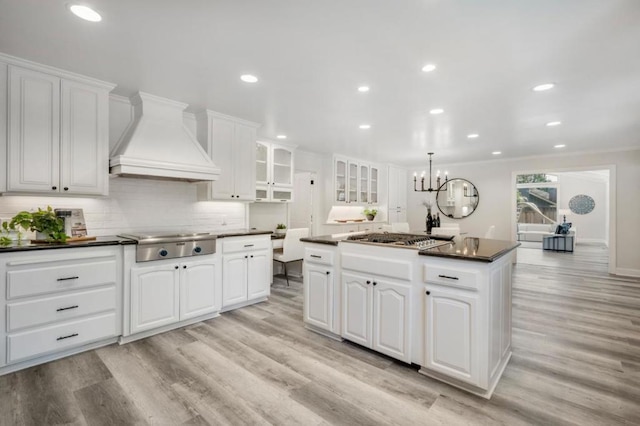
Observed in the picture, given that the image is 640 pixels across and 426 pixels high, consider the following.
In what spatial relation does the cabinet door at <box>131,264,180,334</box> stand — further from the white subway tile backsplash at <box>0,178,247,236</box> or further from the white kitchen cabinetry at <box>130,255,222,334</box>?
the white subway tile backsplash at <box>0,178,247,236</box>

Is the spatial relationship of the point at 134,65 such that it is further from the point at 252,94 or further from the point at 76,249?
the point at 76,249

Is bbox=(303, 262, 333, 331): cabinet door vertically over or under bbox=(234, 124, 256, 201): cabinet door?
under

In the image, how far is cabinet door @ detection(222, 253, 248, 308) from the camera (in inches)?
142

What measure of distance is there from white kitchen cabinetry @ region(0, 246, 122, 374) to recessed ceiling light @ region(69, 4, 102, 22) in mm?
1770

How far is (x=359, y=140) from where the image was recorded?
511 cm

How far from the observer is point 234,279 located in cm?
371

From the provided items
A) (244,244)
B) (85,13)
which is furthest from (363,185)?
(85,13)

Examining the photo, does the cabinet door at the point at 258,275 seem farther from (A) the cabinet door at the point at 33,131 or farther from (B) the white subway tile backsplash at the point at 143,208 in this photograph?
(A) the cabinet door at the point at 33,131

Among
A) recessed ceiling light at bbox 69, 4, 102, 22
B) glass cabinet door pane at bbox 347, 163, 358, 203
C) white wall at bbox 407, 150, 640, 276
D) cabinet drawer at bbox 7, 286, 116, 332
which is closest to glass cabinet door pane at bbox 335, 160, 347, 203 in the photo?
glass cabinet door pane at bbox 347, 163, 358, 203

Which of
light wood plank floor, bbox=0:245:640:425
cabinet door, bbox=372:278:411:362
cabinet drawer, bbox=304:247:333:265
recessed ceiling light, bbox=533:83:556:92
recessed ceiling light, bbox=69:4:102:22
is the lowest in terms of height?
light wood plank floor, bbox=0:245:640:425

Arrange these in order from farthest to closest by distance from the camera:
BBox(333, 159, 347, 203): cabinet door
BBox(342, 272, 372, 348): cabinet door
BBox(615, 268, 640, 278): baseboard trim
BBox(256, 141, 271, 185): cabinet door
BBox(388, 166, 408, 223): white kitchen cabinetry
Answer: BBox(388, 166, 408, 223): white kitchen cabinetry
BBox(333, 159, 347, 203): cabinet door
BBox(615, 268, 640, 278): baseboard trim
BBox(256, 141, 271, 185): cabinet door
BBox(342, 272, 372, 348): cabinet door

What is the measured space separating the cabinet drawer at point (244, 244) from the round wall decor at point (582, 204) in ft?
38.2

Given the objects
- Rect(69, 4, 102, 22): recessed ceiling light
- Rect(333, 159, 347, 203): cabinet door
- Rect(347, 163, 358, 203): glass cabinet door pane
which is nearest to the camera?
Rect(69, 4, 102, 22): recessed ceiling light

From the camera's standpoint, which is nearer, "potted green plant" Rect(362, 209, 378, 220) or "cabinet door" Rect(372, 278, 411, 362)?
"cabinet door" Rect(372, 278, 411, 362)
